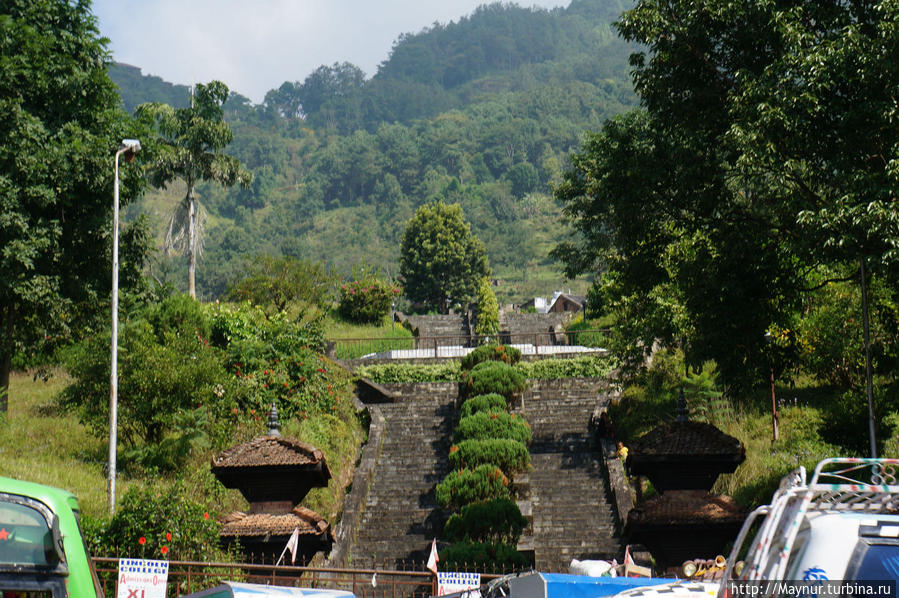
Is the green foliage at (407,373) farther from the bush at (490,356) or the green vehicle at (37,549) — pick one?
the green vehicle at (37,549)

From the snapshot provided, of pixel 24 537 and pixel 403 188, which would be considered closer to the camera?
pixel 24 537

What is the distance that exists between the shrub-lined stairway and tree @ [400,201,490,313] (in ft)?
120

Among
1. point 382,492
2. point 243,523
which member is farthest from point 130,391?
point 243,523

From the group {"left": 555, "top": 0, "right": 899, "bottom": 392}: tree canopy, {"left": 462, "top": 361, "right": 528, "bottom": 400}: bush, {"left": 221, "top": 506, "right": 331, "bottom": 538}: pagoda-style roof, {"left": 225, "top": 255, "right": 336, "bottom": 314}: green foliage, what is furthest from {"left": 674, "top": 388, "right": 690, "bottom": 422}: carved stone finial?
{"left": 225, "top": 255, "right": 336, "bottom": 314}: green foliage

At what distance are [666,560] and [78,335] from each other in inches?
748

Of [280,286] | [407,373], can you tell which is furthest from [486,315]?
[407,373]

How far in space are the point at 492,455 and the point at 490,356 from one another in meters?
7.85

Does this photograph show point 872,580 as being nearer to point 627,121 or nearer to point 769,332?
point 769,332

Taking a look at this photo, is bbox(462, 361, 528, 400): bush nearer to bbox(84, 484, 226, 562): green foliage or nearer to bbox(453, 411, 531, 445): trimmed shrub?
bbox(453, 411, 531, 445): trimmed shrub

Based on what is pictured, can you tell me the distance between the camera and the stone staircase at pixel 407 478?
19.6 m

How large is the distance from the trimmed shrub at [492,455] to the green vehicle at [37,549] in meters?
15.0

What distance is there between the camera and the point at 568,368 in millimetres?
30312

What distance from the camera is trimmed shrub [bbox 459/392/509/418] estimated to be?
23375mm

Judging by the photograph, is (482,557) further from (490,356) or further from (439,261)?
(439,261)
